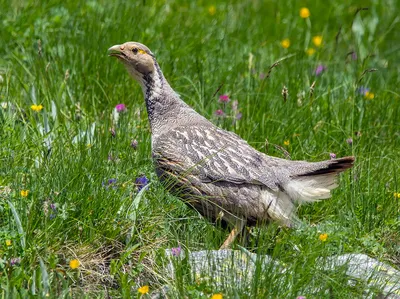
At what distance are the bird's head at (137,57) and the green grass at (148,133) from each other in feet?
1.48

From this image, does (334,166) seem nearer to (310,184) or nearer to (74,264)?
(310,184)

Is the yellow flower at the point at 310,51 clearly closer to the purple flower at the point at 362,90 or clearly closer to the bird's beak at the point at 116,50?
the purple flower at the point at 362,90

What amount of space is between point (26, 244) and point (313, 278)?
1.64 meters

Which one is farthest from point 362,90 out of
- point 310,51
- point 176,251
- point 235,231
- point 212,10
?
point 176,251

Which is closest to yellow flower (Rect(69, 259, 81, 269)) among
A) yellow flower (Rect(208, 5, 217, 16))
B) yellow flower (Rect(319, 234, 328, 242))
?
yellow flower (Rect(319, 234, 328, 242))

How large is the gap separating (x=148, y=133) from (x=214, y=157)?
3.34ft

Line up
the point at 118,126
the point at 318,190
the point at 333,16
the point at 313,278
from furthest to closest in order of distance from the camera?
the point at 333,16
the point at 118,126
the point at 318,190
the point at 313,278

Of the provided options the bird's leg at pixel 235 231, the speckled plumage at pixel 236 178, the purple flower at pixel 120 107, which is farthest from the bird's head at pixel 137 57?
the bird's leg at pixel 235 231

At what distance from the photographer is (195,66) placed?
752 centimetres

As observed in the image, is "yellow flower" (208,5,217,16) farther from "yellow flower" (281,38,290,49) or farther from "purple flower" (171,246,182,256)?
"purple flower" (171,246,182,256)

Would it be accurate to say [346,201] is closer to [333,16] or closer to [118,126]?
[118,126]

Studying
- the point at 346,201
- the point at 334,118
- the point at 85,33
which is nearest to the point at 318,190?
the point at 346,201

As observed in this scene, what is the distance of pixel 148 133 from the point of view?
6395mm

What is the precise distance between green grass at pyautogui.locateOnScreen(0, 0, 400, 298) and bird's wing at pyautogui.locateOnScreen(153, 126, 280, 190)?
9.4 inches
